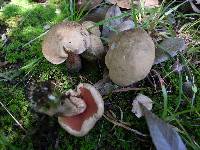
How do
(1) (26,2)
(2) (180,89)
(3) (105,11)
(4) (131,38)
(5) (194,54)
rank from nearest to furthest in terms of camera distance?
(4) (131,38) → (2) (180,89) → (5) (194,54) → (3) (105,11) → (1) (26,2)

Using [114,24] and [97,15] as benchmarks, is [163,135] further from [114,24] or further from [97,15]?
[97,15]

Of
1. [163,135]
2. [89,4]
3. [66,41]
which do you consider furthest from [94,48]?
[163,135]

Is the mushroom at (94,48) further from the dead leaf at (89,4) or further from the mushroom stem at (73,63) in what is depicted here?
the dead leaf at (89,4)

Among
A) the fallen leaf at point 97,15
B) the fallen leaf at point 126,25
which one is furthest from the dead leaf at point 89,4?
the fallen leaf at point 126,25

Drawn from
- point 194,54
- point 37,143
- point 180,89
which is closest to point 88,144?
point 37,143

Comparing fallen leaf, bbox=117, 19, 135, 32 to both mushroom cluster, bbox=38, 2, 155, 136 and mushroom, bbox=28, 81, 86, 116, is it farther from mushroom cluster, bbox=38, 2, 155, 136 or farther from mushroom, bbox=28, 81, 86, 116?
mushroom, bbox=28, 81, 86, 116

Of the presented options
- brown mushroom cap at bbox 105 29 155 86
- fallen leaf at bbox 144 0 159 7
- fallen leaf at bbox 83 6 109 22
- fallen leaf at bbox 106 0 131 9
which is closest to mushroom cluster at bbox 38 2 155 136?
brown mushroom cap at bbox 105 29 155 86

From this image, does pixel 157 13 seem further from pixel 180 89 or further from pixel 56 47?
pixel 56 47
